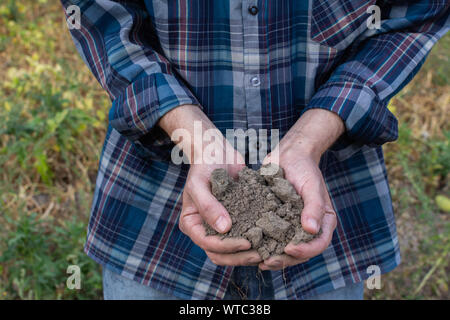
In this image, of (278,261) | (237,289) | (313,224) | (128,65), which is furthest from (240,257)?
(128,65)

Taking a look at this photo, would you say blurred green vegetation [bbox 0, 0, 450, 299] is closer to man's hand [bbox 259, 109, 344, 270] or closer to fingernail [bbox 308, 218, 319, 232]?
man's hand [bbox 259, 109, 344, 270]

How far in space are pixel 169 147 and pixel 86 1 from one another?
48 centimetres

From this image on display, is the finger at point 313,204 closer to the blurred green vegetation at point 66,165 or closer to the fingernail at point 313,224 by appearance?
the fingernail at point 313,224

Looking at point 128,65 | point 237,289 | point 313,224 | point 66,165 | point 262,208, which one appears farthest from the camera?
point 66,165

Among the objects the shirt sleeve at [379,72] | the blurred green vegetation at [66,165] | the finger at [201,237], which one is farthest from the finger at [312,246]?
the blurred green vegetation at [66,165]

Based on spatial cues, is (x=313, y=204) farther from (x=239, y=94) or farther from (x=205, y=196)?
(x=239, y=94)

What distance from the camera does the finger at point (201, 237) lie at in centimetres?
102

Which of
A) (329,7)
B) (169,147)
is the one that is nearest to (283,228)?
(169,147)

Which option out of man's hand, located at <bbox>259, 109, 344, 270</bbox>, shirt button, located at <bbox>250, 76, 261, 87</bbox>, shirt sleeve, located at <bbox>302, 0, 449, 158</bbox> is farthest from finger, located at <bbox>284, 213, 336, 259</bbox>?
shirt button, located at <bbox>250, 76, 261, 87</bbox>

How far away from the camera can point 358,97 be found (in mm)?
1197

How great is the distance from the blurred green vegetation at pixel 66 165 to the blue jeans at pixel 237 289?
0.67 metres

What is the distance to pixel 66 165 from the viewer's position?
271 centimetres

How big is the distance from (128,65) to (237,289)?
0.78 meters

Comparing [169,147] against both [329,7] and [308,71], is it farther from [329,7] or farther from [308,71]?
[329,7]
